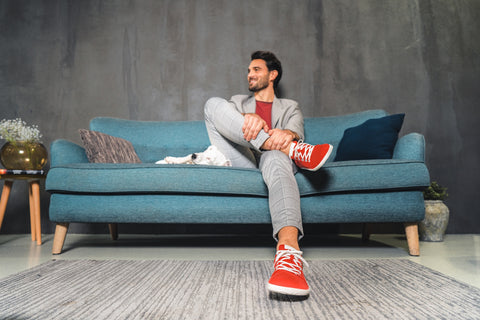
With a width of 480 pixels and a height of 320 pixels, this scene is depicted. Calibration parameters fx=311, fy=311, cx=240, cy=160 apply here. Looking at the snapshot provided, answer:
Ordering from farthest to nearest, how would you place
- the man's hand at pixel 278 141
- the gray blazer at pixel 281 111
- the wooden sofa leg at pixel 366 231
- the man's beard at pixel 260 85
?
1. the man's beard at pixel 260 85
2. the wooden sofa leg at pixel 366 231
3. the gray blazer at pixel 281 111
4. the man's hand at pixel 278 141

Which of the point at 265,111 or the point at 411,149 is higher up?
the point at 265,111

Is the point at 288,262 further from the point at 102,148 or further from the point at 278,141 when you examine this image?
the point at 102,148

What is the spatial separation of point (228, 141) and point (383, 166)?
0.86m

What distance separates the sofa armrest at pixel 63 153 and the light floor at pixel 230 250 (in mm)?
533

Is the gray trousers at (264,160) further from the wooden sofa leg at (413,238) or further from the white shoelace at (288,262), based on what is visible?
the wooden sofa leg at (413,238)

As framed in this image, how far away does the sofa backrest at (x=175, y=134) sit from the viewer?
2379mm

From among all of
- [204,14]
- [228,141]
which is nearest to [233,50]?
[204,14]

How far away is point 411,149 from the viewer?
1765mm

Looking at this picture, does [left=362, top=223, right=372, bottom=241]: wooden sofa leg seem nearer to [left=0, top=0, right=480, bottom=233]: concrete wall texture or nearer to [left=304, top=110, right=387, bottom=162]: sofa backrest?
[left=304, top=110, right=387, bottom=162]: sofa backrest

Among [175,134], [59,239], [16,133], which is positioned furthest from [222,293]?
[16,133]

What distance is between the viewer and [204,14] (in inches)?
114

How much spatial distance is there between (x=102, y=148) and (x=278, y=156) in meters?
1.13

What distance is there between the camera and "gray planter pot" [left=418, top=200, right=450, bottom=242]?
2277mm

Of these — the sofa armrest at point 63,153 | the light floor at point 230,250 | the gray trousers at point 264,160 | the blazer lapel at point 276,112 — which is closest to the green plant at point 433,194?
the light floor at point 230,250
